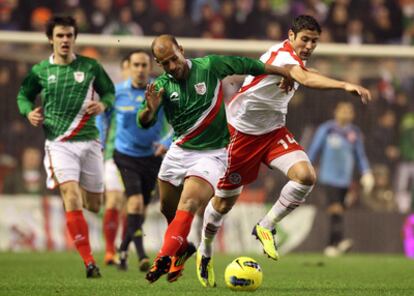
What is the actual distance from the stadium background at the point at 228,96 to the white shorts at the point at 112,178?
133 inches

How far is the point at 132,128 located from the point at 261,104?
305 cm

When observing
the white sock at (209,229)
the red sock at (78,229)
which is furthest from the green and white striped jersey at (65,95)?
the white sock at (209,229)

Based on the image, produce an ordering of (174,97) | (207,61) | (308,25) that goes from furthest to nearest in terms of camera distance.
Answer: (308,25) < (207,61) < (174,97)

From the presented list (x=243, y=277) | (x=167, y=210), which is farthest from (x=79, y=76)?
(x=243, y=277)

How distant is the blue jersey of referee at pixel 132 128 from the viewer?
13.4m

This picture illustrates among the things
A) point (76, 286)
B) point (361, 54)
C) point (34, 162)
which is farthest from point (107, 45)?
point (76, 286)

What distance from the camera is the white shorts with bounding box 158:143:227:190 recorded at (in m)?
9.34

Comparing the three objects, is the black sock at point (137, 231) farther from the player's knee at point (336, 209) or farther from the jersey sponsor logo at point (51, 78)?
the player's knee at point (336, 209)

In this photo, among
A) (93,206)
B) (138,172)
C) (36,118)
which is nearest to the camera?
(36,118)

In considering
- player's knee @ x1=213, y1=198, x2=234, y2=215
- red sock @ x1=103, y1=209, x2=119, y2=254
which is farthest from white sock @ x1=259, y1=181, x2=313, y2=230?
red sock @ x1=103, y1=209, x2=119, y2=254

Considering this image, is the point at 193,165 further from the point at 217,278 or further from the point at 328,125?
the point at 328,125

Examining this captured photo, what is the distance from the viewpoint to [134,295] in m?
8.98

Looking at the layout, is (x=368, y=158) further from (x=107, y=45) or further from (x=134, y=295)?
(x=134, y=295)

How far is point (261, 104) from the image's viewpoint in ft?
35.6
